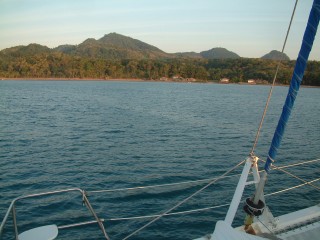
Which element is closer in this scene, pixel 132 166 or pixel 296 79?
pixel 296 79

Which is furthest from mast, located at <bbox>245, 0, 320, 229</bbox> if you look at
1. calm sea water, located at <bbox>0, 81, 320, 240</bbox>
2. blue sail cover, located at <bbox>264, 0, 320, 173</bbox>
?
calm sea water, located at <bbox>0, 81, 320, 240</bbox>

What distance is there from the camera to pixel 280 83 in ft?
630

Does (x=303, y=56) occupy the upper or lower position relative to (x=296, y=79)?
upper

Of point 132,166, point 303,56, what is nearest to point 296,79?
point 303,56

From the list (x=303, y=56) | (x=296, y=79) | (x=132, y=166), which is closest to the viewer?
(x=303, y=56)

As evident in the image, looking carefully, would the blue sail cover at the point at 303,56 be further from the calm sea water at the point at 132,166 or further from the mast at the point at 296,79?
the calm sea water at the point at 132,166

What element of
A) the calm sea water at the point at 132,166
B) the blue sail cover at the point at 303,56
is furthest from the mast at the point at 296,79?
the calm sea water at the point at 132,166

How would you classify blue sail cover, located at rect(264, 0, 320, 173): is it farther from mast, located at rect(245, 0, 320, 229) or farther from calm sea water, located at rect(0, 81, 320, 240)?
calm sea water, located at rect(0, 81, 320, 240)

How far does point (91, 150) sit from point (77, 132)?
861cm

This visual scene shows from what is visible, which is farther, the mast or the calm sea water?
the calm sea water

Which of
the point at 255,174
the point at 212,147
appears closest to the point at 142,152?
the point at 212,147

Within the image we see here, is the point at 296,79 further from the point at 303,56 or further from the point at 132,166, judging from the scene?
the point at 132,166

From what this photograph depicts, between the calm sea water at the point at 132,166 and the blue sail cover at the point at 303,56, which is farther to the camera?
the calm sea water at the point at 132,166

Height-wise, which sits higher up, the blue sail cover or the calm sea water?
the blue sail cover
